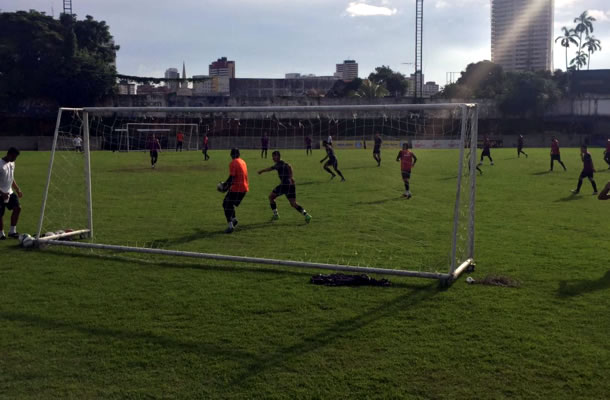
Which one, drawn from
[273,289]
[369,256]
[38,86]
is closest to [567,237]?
[369,256]

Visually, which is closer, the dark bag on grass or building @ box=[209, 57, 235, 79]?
the dark bag on grass

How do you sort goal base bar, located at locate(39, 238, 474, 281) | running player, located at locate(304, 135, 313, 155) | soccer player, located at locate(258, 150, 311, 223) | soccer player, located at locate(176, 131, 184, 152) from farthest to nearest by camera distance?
1. running player, located at locate(304, 135, 313, 155)
2. soccer player, located at locate(176, 131, 184, 152)
3. soccer player, located at locate(258, 150, 311, 223)
4. goal base bar, located at locate(39, 238, 474, 281)

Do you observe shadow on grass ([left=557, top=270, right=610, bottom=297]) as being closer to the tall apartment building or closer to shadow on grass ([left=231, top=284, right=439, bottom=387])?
shadow on grass ([left=231, top=284, right=439, bottom=387])

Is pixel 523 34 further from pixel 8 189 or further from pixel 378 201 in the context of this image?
pixel 8 189

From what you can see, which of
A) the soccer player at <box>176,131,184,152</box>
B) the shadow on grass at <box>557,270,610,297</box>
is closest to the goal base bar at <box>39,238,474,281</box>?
the shadow on grass at <box>557,270,610,297</box>

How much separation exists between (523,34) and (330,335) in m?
154

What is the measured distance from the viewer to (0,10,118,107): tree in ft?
186

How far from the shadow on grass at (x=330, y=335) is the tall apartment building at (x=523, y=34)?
5732 inches

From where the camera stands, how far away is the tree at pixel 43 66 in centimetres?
5675

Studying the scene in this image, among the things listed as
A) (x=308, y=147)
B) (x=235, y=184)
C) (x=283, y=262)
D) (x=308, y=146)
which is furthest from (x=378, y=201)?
(x=308, y=147)

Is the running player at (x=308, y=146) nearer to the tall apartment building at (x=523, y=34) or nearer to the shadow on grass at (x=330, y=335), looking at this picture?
the shadow on grass at (x=330, y=335)

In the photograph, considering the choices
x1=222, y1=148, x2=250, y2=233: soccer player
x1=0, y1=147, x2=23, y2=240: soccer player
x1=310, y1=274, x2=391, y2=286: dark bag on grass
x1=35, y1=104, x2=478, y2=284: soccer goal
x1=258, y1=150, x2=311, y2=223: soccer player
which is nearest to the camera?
x1=310, y1=274, x2=391, y2=286: dark bag on grass

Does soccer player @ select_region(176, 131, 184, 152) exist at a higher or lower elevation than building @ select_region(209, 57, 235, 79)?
lower

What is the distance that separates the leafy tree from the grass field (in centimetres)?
7570
